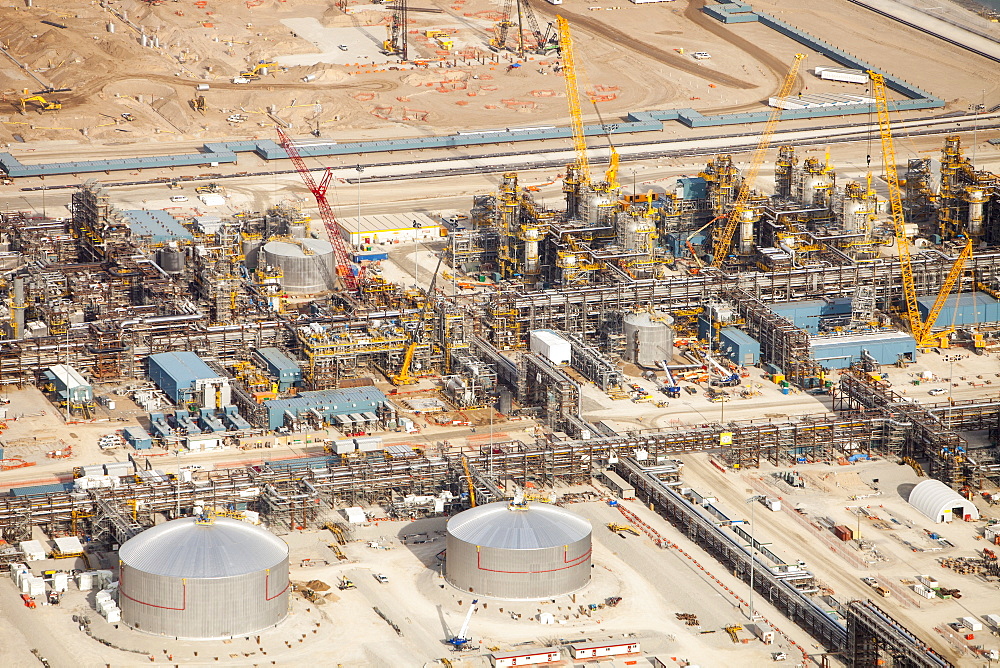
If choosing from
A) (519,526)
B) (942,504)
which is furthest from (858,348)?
(519,526)

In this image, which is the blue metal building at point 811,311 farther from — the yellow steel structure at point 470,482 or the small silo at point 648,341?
the yellow steel structure at point 470,482

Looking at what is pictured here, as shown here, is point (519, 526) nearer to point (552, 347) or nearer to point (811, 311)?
point (552, 347)

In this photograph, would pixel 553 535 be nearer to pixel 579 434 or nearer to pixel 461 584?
pixel 461 584

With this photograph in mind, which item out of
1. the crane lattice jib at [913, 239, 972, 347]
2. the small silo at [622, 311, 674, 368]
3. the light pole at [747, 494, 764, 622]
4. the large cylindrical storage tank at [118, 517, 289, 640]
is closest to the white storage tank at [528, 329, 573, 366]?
the small silo at [622, 311, 674, 368]

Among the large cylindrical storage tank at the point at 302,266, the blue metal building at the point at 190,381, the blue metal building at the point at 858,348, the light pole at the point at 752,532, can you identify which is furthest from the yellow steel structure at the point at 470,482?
the large cylindrical storage tank at the point at 302,266

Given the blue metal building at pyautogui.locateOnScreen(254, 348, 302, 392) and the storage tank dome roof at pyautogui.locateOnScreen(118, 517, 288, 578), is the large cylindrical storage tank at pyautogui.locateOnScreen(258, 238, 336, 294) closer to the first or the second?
the blue metal building at pyautogui.locateOnScreen(254, 348, 302, 392)
